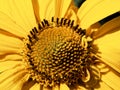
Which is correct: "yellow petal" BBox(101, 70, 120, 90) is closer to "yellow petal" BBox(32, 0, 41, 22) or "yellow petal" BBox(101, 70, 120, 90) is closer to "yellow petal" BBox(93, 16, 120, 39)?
"yellow petal" BBox(93, 16, 120, 39)

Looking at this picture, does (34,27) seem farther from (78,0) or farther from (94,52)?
(78,0)

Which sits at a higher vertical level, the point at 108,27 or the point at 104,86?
the point at 108,27

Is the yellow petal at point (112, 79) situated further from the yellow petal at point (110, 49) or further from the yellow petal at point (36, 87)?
the yellow petal at point (36, 87)

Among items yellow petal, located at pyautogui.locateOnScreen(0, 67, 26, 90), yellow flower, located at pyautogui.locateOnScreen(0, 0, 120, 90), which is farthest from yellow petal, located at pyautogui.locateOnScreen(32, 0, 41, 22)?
yellow petal, located at pyautogui.locateOnScreen(0, 67, 26, 90)

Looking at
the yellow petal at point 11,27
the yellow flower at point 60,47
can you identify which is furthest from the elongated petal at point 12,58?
the yellow petal at point 11,27

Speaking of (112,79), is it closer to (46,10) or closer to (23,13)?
(46,10)

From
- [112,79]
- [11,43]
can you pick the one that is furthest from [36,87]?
[112,79]
